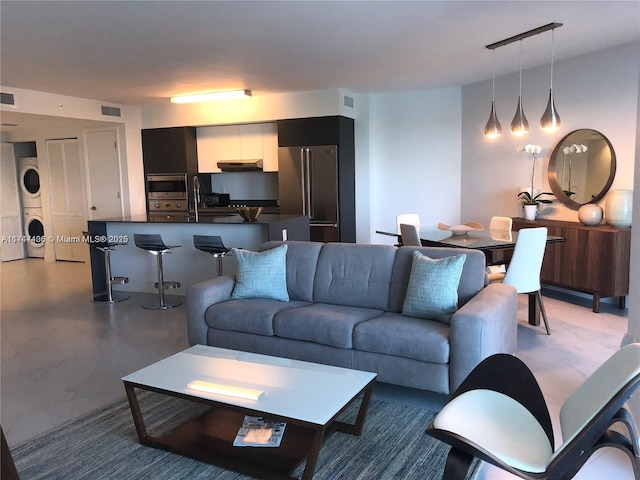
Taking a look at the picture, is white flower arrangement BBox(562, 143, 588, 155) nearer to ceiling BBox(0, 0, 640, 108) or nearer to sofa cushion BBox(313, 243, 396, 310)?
ceiling BBox(0, 0, 640, 108)

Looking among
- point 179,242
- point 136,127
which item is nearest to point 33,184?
point 136,127

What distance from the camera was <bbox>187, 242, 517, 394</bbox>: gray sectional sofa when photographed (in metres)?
2.72

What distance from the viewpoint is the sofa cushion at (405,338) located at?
8.95 feet

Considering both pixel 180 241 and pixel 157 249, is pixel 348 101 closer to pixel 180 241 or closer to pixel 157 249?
pixel 180 241

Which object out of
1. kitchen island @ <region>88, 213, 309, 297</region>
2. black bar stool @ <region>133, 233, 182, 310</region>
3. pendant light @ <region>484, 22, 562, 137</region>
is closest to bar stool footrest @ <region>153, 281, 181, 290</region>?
black bar stool @ <region>133, 233, 182, 310</region>

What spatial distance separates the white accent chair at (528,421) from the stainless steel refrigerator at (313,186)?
4796 millimetres

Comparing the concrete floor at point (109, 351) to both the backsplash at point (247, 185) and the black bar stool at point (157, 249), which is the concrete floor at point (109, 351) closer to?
the black bar stool at point (157, 249)

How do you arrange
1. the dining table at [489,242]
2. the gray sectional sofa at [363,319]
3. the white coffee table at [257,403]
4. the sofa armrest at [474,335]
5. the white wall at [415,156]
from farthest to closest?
the white wall at [415,156]
the dining table at [489,242]
the gray sectional sofa at [363,319]
the sofa armrest at [474,335]
the white coffee table at [257,403]

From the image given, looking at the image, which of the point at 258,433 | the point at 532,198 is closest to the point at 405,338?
the point at 258,433

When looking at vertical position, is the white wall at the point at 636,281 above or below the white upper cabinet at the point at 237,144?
below

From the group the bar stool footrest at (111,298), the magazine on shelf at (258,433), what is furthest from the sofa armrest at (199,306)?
the bar stool footrest at (111,298)

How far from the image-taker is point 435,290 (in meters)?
3.03

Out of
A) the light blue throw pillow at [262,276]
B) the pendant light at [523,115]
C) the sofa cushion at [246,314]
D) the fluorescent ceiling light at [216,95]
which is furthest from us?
the fluorescent ceiling light at [216,95]

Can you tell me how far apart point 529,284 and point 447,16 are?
2.14 meters
